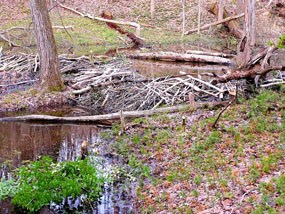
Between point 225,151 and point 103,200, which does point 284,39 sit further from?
point 103,200

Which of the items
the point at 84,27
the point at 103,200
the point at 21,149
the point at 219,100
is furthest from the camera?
the point at 84,27

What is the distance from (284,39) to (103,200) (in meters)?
4.67

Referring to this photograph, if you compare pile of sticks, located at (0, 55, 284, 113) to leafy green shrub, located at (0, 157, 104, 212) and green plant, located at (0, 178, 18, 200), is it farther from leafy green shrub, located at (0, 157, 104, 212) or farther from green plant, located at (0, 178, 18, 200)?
green plant, located at (0, 178, 18, 200)

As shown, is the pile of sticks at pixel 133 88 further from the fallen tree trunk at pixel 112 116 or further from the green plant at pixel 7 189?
the green plant at pixel 7 189

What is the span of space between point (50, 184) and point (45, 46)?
7917 millimetres

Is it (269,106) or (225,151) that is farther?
(269,106)

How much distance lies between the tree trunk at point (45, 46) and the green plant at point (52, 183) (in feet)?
23.2

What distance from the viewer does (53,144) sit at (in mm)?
9820

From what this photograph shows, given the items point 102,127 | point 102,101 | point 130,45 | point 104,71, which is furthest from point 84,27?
point 102,127

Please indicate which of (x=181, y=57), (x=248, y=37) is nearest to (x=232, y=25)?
(x=181, y=57)

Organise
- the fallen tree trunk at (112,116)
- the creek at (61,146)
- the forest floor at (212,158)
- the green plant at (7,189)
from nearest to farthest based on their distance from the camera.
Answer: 1. the forest floor at (212,158)
2. the green plant at (7,189)
3. the creek at (61,146)
4. the fallen tree trunk at (112,116)

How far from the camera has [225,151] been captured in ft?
25.3

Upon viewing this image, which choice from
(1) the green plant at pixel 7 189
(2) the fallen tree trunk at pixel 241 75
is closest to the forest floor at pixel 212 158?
(2) the fallen tree trunk at pixel 241 75

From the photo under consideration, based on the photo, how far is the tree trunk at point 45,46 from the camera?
12930 mm
